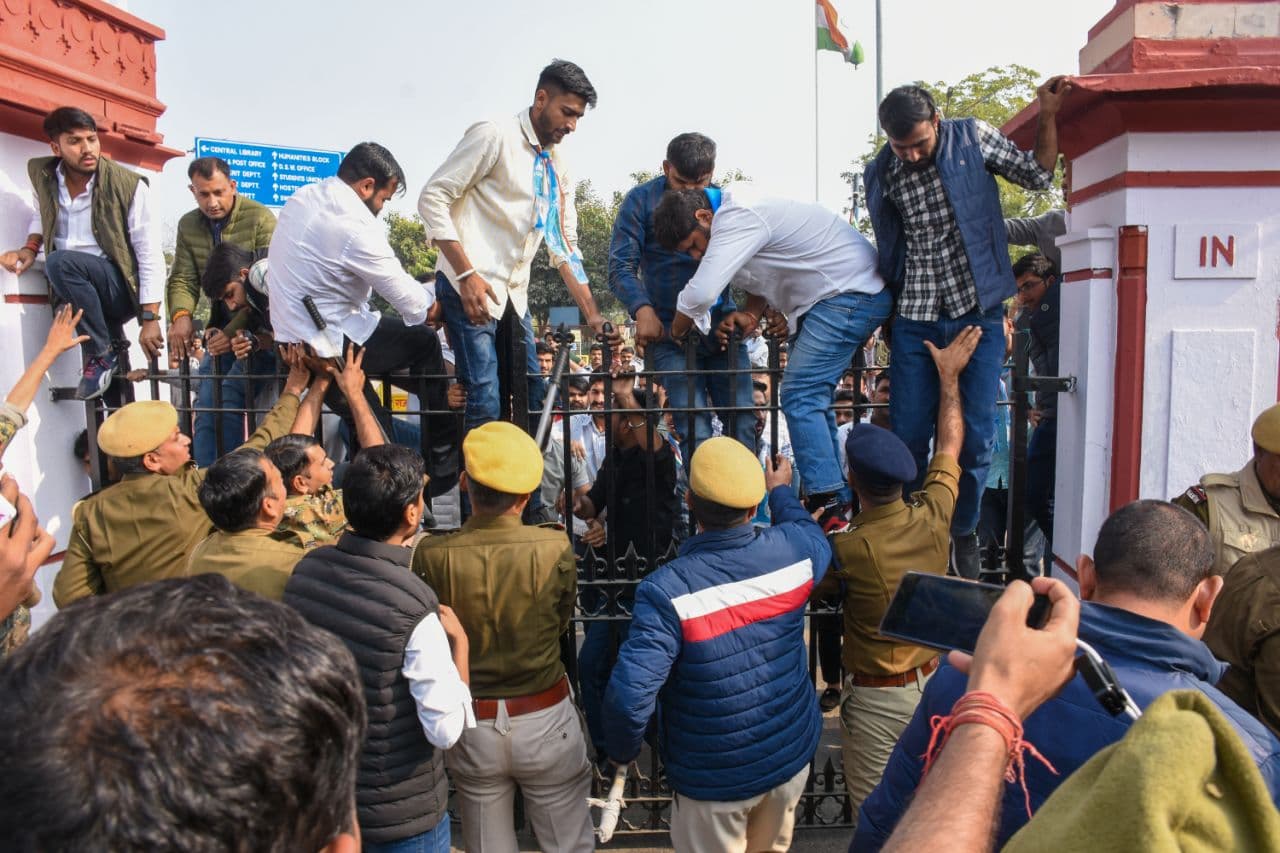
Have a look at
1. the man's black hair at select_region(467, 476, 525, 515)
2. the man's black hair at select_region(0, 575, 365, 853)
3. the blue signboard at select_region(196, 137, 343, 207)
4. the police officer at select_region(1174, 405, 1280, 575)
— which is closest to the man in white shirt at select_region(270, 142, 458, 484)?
the man's black hair at select_region(467, 476, 525, 515)

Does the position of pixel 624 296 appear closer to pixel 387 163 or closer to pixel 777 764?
pixel 387 163

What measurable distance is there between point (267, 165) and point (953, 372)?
13.9 meters

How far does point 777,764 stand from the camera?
10.3 feet

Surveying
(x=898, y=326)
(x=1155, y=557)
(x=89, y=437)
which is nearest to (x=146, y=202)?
(x=89, y=437)

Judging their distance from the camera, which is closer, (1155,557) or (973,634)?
(973,634)

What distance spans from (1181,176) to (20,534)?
13.0ft

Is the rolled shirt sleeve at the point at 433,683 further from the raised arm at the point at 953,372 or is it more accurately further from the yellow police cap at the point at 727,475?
the raised arm at the point at 953,372

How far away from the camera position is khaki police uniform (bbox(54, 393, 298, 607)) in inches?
134

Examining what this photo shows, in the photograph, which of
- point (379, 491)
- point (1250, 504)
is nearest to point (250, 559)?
point (379, 491)

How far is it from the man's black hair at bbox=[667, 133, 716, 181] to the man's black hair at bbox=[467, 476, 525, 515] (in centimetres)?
226

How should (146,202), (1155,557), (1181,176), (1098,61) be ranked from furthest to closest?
(146,202), (1098,61), (1181,176), (1155,557)

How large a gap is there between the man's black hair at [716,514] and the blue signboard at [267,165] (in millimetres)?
13479

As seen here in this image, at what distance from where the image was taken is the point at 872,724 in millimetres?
3350

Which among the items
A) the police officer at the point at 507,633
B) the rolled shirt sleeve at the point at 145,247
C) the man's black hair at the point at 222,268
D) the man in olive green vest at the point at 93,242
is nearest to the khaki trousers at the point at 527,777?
the police officer at the point at 507,633
